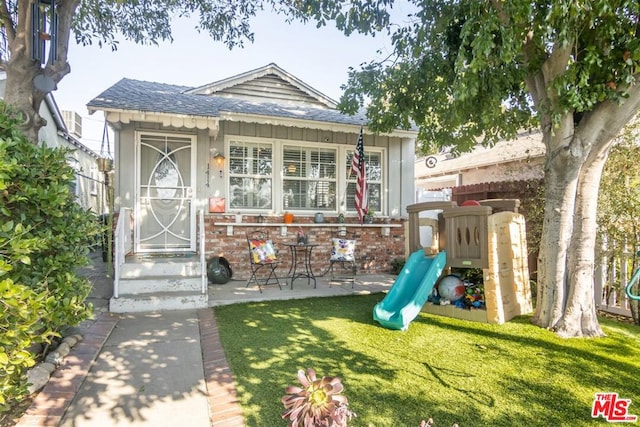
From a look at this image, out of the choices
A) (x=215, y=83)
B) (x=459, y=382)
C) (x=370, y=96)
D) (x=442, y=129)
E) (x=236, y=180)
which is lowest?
(x=459, y=382)

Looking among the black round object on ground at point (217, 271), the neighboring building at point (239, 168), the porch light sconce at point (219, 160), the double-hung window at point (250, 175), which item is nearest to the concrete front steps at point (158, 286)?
the black round object on ground at point (217, 271)

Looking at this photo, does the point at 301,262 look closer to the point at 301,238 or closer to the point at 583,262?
the point at 301,238

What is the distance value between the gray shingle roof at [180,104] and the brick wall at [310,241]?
2137 mm

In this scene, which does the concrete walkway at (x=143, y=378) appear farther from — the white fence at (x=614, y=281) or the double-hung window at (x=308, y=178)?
the white fence at (x=614, y=281)

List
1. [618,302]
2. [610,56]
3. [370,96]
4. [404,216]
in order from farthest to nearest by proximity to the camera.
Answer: [404,216] → [370,96] → [618,302] → [610,56]

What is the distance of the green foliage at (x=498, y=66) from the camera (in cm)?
357

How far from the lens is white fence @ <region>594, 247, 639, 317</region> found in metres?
Result: 5.27

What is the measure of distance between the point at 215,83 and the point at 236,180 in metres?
2.90

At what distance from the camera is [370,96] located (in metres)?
6.27

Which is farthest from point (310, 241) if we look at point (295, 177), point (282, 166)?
point (282, 166)

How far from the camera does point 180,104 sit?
6777 mm

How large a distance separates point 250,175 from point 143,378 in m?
5.07

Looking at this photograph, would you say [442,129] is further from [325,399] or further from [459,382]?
[325,399]

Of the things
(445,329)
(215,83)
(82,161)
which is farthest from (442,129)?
(82,161)
